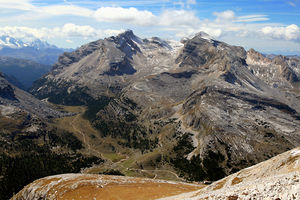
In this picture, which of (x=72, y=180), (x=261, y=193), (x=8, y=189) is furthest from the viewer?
(x=8, y=189)

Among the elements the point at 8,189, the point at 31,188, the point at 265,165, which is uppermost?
the point at 265,165

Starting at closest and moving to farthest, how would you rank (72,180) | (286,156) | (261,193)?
(261,193)
(286,156)
(72,180)

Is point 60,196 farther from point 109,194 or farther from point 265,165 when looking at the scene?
point 265,165


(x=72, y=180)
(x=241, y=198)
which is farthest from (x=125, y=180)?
(x=241, y=198)

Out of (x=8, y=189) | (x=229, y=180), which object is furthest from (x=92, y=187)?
(x=8, y=189)

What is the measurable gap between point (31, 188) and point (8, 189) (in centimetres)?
10551

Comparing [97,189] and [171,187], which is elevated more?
[97,189]

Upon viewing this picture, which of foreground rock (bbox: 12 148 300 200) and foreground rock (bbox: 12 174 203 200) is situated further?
foreground rock (bbox: 12 174 203 200)

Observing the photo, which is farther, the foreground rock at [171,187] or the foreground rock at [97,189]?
the foreground rock at [97,189]

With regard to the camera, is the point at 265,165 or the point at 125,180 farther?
the point at 125,180

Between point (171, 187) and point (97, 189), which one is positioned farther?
point (171, 187)

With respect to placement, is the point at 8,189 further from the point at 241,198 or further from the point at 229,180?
the point at 241,198

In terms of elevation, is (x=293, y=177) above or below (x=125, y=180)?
above

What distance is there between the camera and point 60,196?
96188 mm
